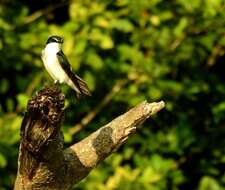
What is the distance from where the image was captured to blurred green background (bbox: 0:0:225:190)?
229 inches

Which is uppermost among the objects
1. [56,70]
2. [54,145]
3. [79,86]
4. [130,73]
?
[56,70]

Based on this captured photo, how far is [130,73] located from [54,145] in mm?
2786

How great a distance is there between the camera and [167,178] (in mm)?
6656

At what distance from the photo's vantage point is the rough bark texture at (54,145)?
3.23 metres

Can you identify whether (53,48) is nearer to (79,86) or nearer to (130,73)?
(79,86)

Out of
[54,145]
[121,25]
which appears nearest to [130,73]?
[121,25]

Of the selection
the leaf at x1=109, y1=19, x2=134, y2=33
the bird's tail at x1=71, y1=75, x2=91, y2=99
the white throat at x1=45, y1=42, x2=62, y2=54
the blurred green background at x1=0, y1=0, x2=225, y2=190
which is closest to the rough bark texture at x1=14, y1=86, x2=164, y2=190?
the bird's tail at x1=71, y1=75, x2=91, y2=99

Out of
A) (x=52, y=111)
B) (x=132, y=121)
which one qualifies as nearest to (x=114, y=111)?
(x=132, y=121)

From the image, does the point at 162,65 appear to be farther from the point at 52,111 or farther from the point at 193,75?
the point at 52,111

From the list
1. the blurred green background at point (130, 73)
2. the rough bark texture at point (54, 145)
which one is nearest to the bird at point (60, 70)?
the rough bark texture at point (54, 145)

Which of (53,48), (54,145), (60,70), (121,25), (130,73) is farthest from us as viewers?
(130,73)

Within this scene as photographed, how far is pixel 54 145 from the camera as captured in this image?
333 centimetres

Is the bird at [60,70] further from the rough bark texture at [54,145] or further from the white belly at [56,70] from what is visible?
the rough bark texture at [54,145]

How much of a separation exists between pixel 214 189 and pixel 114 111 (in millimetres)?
924
